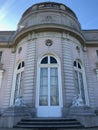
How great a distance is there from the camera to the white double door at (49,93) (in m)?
9.57

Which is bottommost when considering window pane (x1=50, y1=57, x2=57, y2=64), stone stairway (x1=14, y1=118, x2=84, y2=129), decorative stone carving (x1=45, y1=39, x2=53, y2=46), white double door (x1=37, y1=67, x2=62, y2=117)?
stone stairway (x1=14, y1=118, x2=84, y2=129)

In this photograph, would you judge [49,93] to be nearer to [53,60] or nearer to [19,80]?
[53,60]

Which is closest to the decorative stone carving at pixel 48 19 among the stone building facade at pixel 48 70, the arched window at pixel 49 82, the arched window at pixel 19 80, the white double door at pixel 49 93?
the stone building facade at pixel 48 70

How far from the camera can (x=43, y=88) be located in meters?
10.3

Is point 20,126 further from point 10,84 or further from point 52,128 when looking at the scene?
point 10,84

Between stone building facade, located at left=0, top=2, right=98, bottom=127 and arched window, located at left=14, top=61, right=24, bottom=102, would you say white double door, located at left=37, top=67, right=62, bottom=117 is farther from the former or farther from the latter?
arched window, located at left=14, top=61, right=24, bottom=102

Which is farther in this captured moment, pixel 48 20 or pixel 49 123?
pixel 48 20

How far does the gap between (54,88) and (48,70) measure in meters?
1.42

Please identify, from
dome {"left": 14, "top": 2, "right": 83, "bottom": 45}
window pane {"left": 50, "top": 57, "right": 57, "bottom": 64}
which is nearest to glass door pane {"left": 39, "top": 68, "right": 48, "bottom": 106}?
window pane {"left": 50, "top": 57, "right": 57, "bottom": 64}

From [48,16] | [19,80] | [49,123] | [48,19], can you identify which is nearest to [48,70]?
[19,80]

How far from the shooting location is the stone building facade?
9.49 m

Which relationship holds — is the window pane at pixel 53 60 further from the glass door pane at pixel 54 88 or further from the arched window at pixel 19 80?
the arched window at pixel 19 80

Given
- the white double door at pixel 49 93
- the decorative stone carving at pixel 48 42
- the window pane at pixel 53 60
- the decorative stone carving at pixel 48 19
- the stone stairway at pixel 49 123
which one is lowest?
the stone stairway at pixel 49 123

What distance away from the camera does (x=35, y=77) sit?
10.4 metres
